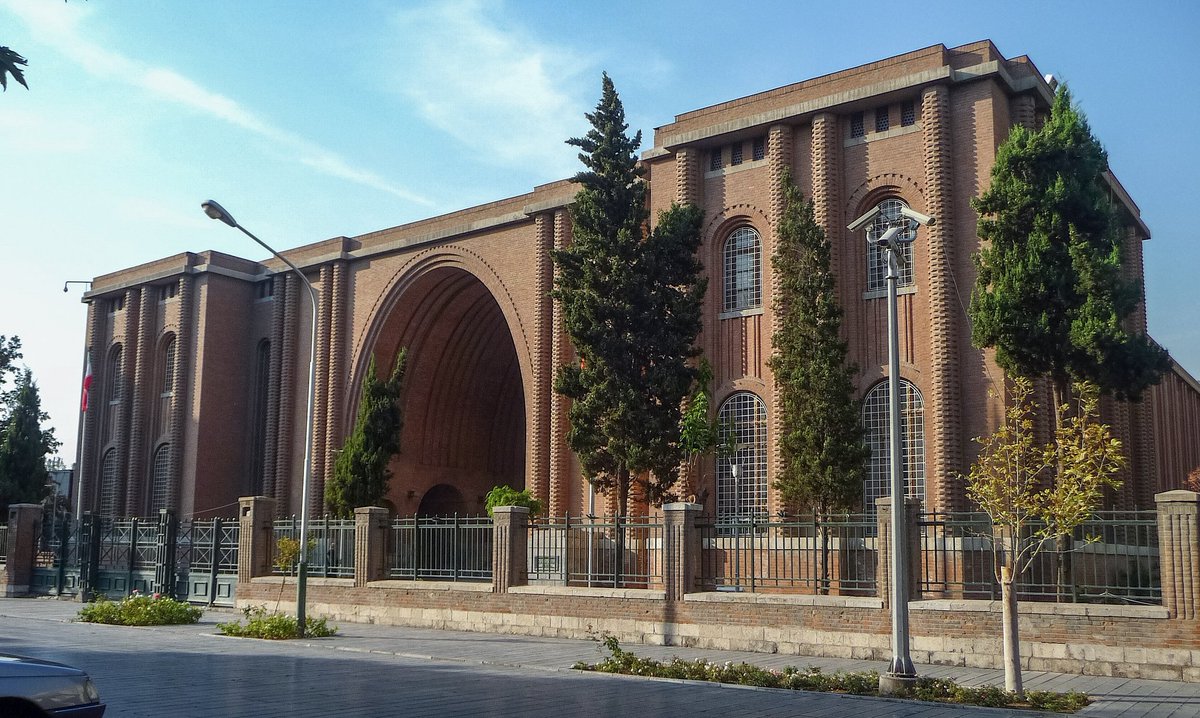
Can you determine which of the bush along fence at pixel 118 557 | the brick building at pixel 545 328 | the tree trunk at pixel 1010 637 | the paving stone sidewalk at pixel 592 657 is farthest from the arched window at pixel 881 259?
the bush along fence at pixel 118 557

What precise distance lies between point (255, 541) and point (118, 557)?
25.5ft

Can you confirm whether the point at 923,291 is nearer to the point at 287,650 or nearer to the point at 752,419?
the point at 752,419

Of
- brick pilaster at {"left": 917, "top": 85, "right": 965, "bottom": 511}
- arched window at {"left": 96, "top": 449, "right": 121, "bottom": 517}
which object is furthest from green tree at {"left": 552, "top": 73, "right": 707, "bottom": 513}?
arched window at {"left": 96, "top": 449, "right": 121, "bottom": 517}

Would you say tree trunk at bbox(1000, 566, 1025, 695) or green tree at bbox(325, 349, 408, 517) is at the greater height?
green tree at bbox(325, 349, 408, 517)

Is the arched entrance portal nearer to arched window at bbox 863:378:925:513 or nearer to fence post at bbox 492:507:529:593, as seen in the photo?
arched window at bbox 863:378:925:513

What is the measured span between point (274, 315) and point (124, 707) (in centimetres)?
3434

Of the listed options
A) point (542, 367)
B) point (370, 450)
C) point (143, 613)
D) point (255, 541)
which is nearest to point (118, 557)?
point (255, 541)

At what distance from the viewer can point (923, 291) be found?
86.9 ft

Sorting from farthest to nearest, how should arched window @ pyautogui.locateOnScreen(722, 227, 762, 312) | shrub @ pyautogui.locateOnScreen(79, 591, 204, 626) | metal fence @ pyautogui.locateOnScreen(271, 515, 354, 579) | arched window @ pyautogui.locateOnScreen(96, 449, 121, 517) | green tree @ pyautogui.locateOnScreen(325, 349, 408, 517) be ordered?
arched window @ pyautogui.locateOnScreen(96, 449, 121, 517) < green tree @ pyautogui.locateOnScreen(325, 349, 408, 517) < arched window @ pyautogui.locateOnScreen(722, 227, 762, 312) < metal fence @ pyautogui.locateOnScreen(271, 515, 354, 579) < shrub @ pyautogui.locateOnScreen(79, 591, 204, 626)

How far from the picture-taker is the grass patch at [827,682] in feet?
39.8

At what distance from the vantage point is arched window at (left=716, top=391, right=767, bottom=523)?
93.6 feet

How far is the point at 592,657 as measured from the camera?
16.8 m

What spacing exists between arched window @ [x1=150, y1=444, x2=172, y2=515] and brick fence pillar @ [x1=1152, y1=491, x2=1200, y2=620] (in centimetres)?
3890

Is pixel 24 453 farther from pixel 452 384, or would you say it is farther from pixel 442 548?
pixel 442 548
